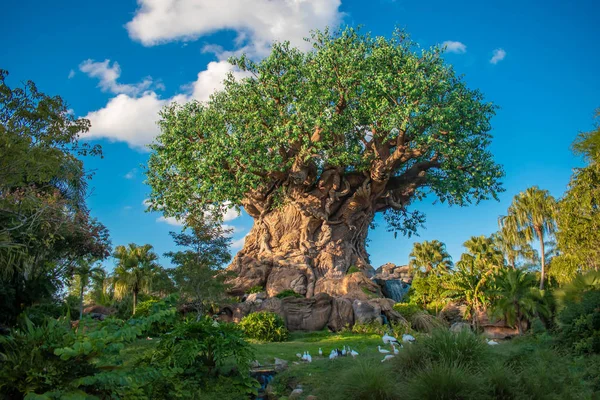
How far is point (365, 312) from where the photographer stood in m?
21.7

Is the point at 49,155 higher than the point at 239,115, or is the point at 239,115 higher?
the point at 239,115

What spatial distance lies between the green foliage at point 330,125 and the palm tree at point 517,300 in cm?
464

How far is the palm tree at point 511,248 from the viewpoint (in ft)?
132

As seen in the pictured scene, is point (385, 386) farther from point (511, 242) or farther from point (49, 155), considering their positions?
point (511, 242)

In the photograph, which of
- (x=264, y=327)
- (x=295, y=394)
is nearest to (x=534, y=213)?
(x=264, y=327)

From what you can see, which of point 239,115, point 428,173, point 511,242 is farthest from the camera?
point 511,242

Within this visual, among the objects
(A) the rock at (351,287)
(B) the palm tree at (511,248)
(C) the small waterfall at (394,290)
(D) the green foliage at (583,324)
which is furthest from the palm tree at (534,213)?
(D) the green foliage at (583,324)

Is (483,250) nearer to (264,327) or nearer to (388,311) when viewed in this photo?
(388,311)

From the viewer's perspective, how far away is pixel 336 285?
24.6 m

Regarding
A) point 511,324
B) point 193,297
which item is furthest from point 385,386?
point 511,324

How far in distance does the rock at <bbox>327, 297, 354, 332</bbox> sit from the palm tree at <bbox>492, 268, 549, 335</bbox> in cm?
867

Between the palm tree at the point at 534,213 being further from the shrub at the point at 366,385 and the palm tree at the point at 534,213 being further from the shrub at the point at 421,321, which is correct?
the shrub at the point at 366,385

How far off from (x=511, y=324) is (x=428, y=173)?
29.1 feet

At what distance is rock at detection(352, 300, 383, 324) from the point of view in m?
21.5
